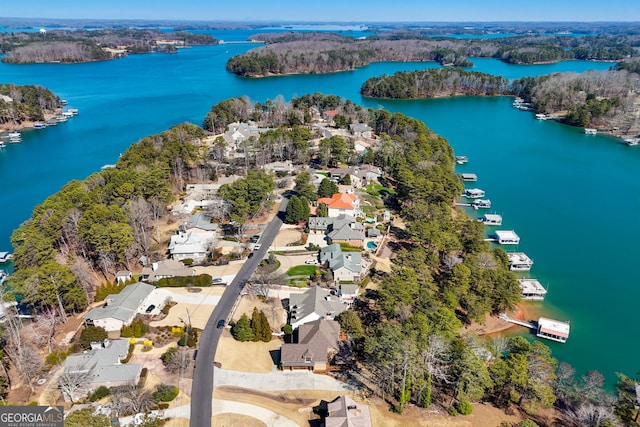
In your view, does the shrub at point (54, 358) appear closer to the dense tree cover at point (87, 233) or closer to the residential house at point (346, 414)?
the dense tree cover at point (87, 233)

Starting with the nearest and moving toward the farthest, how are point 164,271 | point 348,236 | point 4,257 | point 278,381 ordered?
point 278,381 < point 164,271 < point 4,257 < point 348,236

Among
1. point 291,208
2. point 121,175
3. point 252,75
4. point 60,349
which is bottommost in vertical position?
point 60,349

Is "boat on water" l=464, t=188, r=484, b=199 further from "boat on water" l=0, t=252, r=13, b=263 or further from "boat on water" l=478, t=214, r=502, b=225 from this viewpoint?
"boat on water" l=0, t=252, r=13, b=263

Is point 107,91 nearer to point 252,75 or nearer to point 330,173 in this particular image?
point 252,75

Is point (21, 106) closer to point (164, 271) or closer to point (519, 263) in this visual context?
point (164, 271)

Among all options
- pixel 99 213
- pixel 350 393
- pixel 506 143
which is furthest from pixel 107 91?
pixel 350 393

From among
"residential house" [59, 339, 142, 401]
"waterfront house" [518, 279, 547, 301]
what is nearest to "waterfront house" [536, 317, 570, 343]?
"waterfront house" [518, 279, 547, 301]

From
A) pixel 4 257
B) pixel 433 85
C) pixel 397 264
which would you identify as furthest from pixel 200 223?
pixel 433 85
